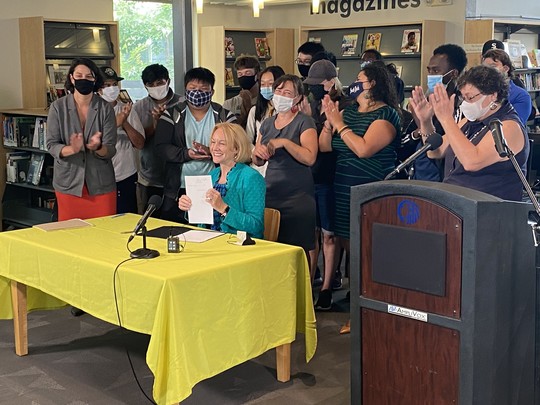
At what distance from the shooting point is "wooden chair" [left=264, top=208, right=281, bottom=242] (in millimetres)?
4039

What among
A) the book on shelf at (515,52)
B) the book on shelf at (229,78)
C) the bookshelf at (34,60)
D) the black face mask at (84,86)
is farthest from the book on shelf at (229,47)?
the black face mask at (84,86)

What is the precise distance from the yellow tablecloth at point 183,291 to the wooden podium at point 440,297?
27.1 inches

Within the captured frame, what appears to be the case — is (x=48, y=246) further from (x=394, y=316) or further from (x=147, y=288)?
(x=394, y=316)

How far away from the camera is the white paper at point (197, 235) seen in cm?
373

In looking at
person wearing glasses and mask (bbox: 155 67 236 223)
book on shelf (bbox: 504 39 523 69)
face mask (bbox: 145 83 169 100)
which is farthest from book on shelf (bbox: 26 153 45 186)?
book on shelf (bbox: 504 39 523 69)

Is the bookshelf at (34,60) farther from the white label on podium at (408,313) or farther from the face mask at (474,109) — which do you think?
the white label on podium at (408,313)

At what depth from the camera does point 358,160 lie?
4.46 meters

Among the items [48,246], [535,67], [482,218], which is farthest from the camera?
[535,67]

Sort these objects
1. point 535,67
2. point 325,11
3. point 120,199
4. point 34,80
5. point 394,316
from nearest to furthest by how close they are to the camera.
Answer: point 394,316
point 120,199
point 34,80
point 535,67
point 325,11

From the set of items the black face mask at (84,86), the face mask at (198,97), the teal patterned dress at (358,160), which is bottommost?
the teal patterned dress at (358,160)

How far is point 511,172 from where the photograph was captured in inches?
131

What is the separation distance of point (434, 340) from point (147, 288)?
1224 mm

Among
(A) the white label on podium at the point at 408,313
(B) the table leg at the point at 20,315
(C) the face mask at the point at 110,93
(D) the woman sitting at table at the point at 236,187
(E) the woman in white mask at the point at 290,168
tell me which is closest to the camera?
(A) the white label on podium at the point at 408,313

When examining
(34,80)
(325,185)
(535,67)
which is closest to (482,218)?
(325,185)
